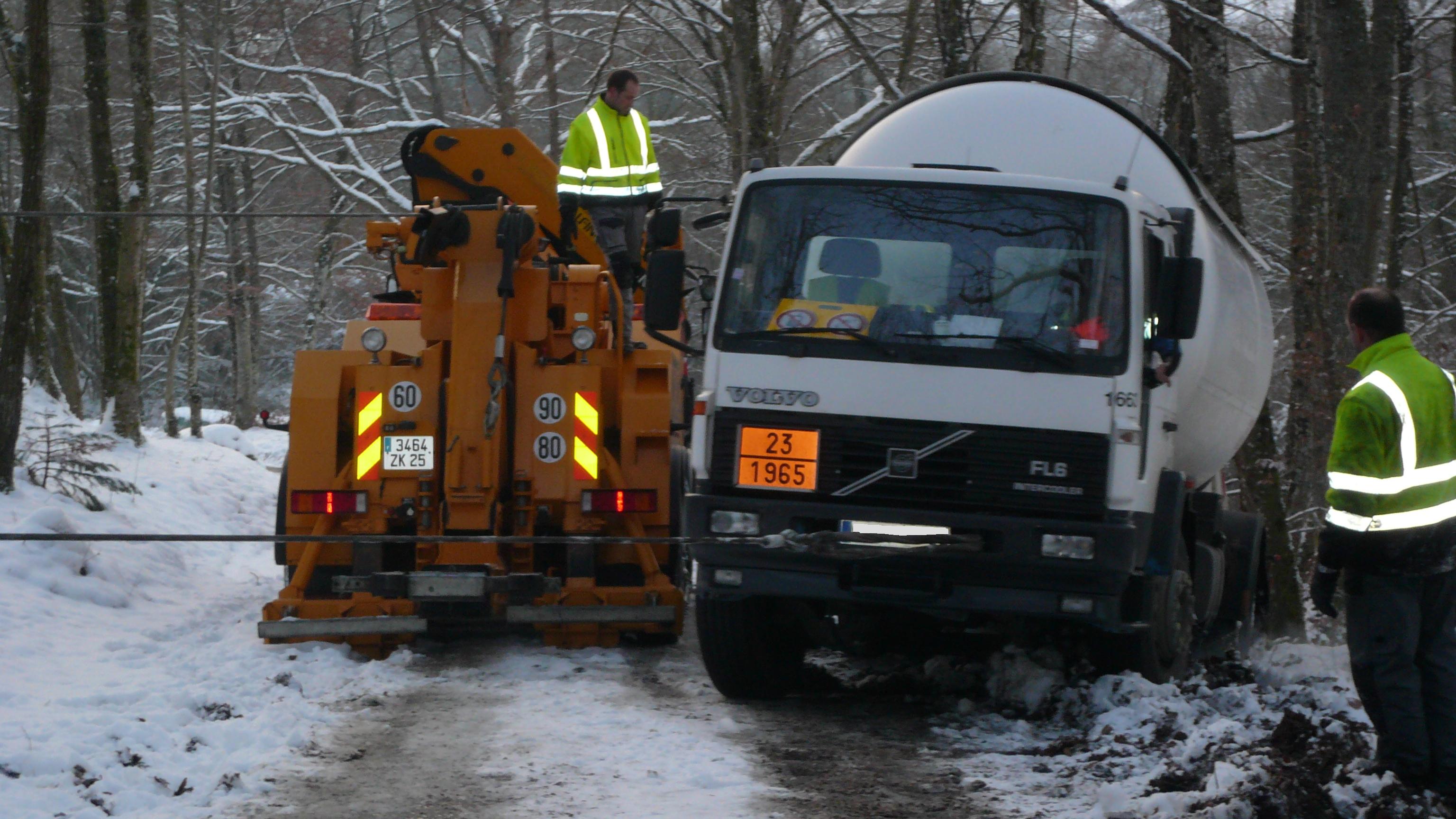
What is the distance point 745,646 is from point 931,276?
2.04 metres

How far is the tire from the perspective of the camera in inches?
294

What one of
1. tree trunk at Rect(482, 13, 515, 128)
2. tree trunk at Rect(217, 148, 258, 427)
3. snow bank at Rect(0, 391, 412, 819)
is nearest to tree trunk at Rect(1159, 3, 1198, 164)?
snow bank at Rect(0, 391, 412, 819)

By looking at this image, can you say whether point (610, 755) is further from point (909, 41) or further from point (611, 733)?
point (909, 41)

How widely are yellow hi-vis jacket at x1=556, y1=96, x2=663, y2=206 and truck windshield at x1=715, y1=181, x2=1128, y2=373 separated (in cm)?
282

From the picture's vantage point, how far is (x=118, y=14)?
73.7 ft

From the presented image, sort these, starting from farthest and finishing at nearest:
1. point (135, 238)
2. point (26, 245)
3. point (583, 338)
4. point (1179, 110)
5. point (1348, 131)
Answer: point (135, 238)
point (1179, 110)
point (1348, 131)
point (26, 245)
point (583, 338)

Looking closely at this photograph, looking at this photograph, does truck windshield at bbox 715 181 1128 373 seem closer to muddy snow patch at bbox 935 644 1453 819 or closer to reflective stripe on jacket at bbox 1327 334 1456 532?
reflective stripe on jacket at bbox 1327 334 1456 532

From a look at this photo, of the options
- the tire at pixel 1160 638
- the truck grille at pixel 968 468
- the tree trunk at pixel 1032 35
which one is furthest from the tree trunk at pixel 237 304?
the truck grille at pixel 968 468

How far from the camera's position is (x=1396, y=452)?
5.78m

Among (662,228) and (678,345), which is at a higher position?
(662,228)

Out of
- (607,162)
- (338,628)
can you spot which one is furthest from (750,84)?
(338,628)

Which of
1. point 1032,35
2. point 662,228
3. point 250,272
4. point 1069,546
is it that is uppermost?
point 1032,35

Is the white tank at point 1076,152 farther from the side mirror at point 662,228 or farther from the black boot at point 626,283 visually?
the black boot at point 626,283

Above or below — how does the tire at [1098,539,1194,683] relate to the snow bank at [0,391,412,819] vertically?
above
